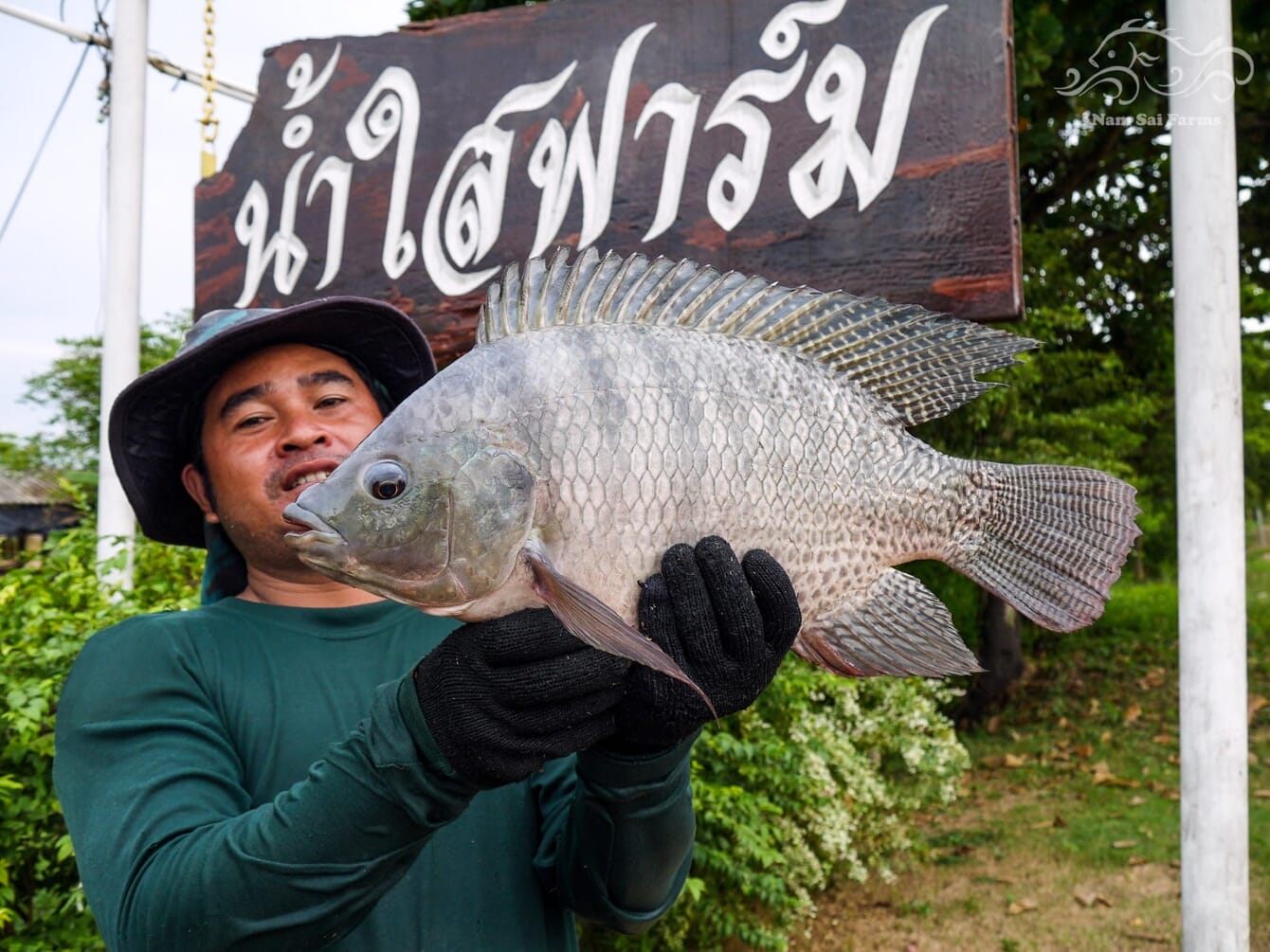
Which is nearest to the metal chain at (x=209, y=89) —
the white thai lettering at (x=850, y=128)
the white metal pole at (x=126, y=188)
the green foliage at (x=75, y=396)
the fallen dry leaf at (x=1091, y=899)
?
the white metal pole at (x=126, y=188)

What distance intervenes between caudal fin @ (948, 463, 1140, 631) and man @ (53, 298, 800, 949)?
0.36 meters

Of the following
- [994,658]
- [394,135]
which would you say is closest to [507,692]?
[394,135]

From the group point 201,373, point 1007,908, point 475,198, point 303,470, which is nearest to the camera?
point 303,470

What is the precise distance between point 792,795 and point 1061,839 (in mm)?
2677

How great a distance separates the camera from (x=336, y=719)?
181cm

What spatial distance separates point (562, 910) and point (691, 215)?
6.92 ft

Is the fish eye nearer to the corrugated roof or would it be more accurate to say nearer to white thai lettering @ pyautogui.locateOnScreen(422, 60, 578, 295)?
white thai lettering @ pyautogui.locateOnScreen(422, 60, 578, 295)

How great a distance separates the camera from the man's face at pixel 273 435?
1827mm

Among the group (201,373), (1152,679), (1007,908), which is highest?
(201,373)

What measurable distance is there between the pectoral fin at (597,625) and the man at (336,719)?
0.38ft

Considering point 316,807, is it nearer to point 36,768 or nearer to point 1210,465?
point 36,768

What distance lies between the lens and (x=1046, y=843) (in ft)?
19.8

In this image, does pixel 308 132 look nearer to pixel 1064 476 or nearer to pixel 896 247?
pixel 896 247

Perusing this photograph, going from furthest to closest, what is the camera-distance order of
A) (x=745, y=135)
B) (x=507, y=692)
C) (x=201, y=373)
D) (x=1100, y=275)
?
(x=1100, y=275), (x=745, y=135), (x=201, y=373), (x=507, y=692)
